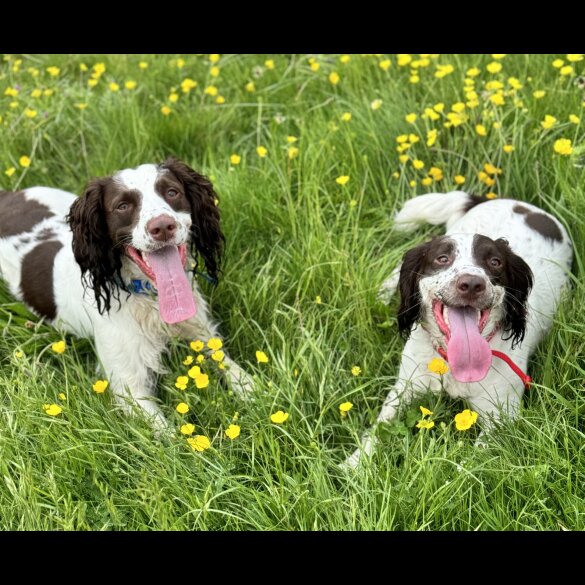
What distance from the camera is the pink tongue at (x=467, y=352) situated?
3.00 meters

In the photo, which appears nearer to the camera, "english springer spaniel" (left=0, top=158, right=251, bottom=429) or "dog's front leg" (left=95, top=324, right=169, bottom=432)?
"english springer spaniel" (left=0, top=158, right=251, bottom=429)

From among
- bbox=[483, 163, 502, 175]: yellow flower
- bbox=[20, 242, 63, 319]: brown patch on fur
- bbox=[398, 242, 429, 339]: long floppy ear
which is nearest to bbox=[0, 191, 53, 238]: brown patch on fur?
bbox=[20, 242, 63, 319]: brown patch on fur

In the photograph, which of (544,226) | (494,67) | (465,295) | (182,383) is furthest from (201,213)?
(494,67)

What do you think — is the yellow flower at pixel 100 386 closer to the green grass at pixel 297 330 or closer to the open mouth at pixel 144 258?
the green grass at pixel 297 330

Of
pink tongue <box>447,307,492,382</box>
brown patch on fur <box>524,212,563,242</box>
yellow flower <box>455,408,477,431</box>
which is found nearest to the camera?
yellow flower <box>455,408,477,431</box>

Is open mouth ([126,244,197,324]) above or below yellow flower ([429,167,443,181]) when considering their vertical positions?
below

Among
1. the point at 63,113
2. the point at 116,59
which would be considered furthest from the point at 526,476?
the point at 116,59

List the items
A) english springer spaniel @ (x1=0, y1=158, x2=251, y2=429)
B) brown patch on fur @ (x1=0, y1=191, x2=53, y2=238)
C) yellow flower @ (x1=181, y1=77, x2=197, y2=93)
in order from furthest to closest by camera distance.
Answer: yellow flower @ (x1=181, y1=77, x2=197, y2=93) < brown patch on fur @ (x1=0, y1=191, x2=53, y2=238) < english springer spaniel @ (x1=0, y1=158, x2=251, y2=429)

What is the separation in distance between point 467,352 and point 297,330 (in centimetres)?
94

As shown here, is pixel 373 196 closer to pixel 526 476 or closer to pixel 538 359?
pixel 538 359

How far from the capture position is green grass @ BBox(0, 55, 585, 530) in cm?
281

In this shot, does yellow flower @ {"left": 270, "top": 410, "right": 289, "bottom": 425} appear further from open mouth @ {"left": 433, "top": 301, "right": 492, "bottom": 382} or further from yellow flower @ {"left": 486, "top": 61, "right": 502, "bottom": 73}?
yellow flower @ {"left": 486, "top": 61, "right": 502, "bottom": 73}

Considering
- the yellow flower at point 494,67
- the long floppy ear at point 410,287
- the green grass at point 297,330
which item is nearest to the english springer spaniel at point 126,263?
the green grass at point 297,330

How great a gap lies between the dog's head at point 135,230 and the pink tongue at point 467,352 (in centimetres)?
118
